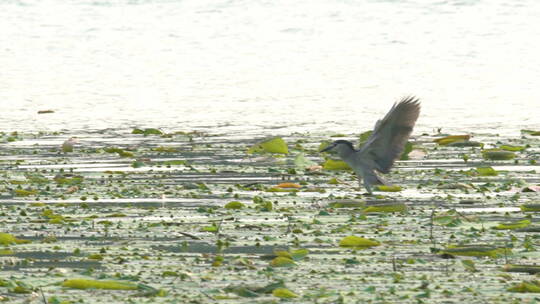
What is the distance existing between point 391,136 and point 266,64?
1596cm

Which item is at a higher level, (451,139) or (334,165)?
(451,139)

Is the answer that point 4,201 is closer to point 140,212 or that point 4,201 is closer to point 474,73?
point 140,212

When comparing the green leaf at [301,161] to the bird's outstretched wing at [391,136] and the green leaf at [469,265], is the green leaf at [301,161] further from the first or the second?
the green leaf at [469,265]

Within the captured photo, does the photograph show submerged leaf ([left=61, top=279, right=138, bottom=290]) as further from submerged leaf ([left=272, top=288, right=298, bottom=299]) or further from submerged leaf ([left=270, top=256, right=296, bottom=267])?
submerged leaf ([left=270, top=256, right=296, bottom=267])

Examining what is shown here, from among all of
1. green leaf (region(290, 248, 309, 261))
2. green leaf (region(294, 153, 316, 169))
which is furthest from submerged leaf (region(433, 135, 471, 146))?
green leaf (region(290, 248, 309, 261))

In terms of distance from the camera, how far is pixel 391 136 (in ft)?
33.9

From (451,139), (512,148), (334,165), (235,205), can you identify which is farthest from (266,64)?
(235,205)

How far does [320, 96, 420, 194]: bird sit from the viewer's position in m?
10.2

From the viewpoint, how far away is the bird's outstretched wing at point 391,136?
10.2 m

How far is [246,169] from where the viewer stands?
11953 millimetres

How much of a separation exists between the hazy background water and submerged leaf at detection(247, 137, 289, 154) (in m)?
3.35

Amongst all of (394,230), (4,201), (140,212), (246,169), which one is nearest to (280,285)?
(394,230)

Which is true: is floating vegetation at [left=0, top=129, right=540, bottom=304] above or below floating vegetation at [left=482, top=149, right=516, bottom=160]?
below

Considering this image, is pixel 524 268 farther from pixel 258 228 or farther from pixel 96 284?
pixel 96 284
